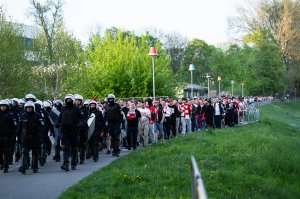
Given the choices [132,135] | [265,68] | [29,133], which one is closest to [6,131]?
[29,133]

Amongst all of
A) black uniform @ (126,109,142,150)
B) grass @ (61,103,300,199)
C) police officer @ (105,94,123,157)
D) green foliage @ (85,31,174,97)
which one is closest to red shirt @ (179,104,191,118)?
grass @ (61,103,300,199)

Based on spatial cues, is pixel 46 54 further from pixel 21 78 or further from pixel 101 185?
pixel 101 185

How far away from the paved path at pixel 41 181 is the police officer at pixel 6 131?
470mm

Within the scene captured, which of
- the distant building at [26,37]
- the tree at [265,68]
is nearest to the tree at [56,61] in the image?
the distant building at [26,37]

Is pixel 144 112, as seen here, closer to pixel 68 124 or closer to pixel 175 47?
pixel 68 124

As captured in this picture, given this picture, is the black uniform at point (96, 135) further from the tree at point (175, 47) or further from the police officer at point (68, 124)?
the tree at point (175, 47)

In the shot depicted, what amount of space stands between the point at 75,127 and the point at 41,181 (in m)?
2.28

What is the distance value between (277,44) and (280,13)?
4848 millimetres

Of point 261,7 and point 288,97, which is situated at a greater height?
point 261,7

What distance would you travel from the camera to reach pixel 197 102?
30.6 m

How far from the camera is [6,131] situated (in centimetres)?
1498


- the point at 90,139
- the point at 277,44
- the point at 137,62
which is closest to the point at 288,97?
the point at 277,44

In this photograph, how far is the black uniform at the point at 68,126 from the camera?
Result: 14266 millimetres

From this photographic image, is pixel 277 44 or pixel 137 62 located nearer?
pixel 137 62
